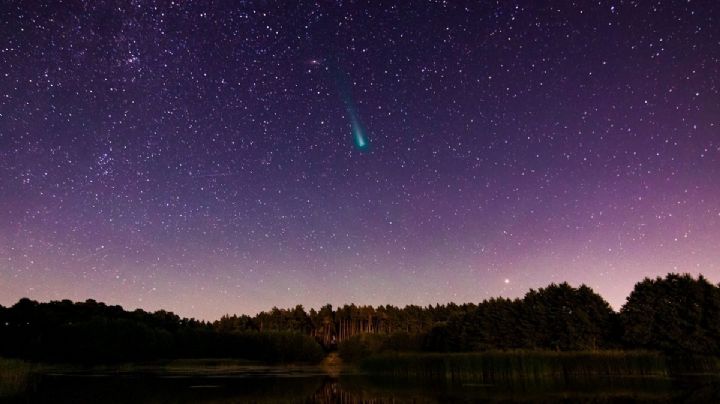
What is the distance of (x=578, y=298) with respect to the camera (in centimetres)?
5762

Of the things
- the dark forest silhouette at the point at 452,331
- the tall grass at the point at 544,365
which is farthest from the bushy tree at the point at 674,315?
the tall grass at the point at 544,365

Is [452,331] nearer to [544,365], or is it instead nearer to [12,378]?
[544,365]

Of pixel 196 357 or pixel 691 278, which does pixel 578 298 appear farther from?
pixel 196 357

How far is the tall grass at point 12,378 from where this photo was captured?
77.9 ft

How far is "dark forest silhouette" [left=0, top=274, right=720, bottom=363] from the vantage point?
158ft

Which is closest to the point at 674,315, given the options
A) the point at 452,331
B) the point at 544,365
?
the point at 544,365

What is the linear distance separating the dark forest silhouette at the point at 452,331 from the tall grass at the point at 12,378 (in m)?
47.3

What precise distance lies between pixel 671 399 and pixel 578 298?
1605 inches

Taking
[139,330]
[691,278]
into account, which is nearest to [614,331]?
[691,278]

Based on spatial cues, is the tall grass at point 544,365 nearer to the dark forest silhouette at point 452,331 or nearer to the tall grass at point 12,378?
the dark forest silhouette at point 452,331

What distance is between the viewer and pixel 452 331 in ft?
223

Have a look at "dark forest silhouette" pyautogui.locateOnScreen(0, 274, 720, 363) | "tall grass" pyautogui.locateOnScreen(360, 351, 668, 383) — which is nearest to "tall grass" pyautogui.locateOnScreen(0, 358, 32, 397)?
"tall grass" pyautogui.locateOnScreen(360, 351, 668, 383)

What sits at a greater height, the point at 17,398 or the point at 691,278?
the point at 691,278

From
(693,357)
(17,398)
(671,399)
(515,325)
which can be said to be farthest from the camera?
(515,325)
